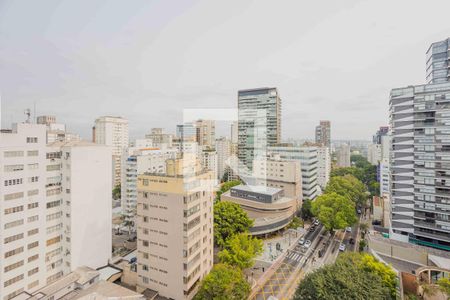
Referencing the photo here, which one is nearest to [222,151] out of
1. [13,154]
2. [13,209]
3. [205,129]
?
[205,129]

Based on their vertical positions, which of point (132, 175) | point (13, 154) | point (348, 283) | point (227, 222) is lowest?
point (227, 222)

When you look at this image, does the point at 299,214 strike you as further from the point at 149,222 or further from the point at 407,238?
the point at 149,222

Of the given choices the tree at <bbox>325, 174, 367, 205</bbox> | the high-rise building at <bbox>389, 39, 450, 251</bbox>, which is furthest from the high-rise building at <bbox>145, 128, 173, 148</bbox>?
the high-rise building at <bbox>389, 39, 450, 251</bbox>

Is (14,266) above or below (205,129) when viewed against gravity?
below

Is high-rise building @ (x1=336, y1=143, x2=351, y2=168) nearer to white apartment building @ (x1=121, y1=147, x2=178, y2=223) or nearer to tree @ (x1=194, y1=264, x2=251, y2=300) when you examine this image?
white apartment building @ (x1=121, y1=147, x2=178, y2=223)

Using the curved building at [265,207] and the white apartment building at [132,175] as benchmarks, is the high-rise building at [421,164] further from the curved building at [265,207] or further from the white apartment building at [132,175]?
the white apartment building at [132,175]

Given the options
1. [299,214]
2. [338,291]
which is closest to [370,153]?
[299,214]

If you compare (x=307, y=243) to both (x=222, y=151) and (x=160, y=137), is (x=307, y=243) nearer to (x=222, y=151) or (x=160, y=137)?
(x=222, y=151)
